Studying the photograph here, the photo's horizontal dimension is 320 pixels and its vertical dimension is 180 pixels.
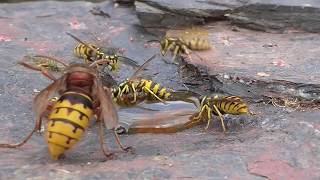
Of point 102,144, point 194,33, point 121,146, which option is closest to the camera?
point 102,144

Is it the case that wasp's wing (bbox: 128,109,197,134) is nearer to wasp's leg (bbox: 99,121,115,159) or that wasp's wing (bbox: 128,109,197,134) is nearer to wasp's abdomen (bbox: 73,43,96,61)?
wasp's leg (bbox: 99,121,115,159)

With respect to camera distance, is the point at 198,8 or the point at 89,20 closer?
the point at 198,8

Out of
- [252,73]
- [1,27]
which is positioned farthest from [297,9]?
[1,27]

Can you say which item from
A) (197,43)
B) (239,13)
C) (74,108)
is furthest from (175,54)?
(74,108)

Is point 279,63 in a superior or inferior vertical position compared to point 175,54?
superior

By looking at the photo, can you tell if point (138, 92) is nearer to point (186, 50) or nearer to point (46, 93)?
point (186, 50)

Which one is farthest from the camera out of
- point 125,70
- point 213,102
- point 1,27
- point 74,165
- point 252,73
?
point 1,27

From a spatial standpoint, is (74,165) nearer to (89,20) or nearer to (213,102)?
(213,102)
